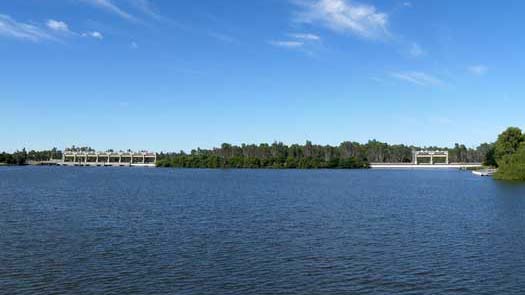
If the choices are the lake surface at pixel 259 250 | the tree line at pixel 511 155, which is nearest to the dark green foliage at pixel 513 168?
the tree line at pixel 511 155

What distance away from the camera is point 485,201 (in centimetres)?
7769

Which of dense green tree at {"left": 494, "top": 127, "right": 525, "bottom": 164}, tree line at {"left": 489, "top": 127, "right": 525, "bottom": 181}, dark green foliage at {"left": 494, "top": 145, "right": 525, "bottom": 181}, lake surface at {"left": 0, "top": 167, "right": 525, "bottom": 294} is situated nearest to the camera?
lake surface at {"left": 0, "top": 167, "right": 525, "bottom": 294}

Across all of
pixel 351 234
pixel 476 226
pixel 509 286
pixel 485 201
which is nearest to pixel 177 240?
pixel 351 234

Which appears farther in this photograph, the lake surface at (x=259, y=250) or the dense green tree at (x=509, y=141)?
the dense green tree at (x=509, y=141)

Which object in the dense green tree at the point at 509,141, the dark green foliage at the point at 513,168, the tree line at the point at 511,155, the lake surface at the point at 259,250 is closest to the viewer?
the lake surface at the point at 259,250

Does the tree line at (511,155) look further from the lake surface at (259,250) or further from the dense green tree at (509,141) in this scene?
the lake surface at (259,250)

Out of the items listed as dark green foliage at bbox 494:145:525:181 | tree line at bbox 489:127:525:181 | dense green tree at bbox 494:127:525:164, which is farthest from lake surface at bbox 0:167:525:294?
dense green tree at bbox 494:127:525:164

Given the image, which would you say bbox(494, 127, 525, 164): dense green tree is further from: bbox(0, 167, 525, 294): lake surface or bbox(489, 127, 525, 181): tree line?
bbox(0, 167, 525, 294): lake surface

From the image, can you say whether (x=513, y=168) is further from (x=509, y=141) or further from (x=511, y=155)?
(x=509, y=141)

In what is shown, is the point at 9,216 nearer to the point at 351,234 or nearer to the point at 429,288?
the point at 351,234

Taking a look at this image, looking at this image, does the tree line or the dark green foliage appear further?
the tree line

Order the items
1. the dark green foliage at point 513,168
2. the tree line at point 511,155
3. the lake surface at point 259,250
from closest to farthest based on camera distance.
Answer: the lake surface at point 259,250
the dark green foliage at point 513,168
the tree line at point 511,155

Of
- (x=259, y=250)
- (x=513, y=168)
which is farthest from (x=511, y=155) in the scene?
(x=259, y=250)

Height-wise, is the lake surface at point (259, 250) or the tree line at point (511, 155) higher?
the tree line at point (511, 155)
